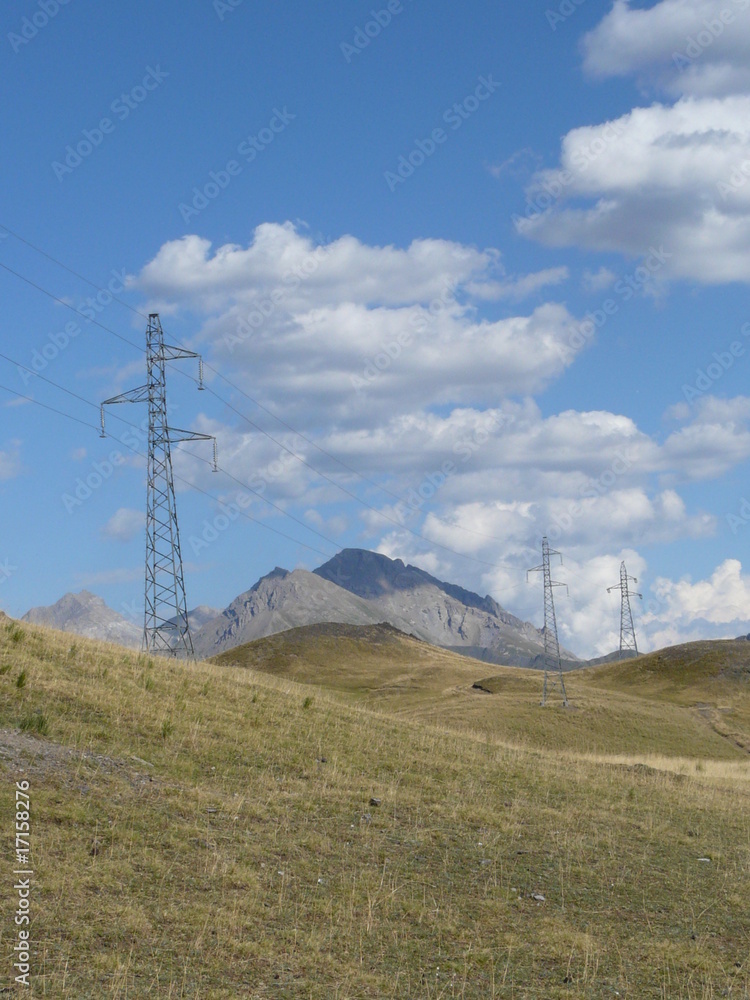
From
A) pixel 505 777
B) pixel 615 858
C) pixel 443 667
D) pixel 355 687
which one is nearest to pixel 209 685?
pixel 505 777

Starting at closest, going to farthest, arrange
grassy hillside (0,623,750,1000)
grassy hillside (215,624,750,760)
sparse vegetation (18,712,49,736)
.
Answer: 1. grassy hillside (0,623,750,1000)
2. sparse vegetation (18,712,49,736)
3. grassy hillside (215,624,750,760)

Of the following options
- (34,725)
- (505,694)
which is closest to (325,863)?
(34,725)

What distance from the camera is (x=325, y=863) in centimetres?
1421

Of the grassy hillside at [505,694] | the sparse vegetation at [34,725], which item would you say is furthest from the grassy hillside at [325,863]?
the grassy hillside at [505,694]

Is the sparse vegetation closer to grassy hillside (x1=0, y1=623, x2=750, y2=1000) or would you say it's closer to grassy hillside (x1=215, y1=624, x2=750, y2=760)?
grassy hillside (x1=0, y1=623, x2=750, y2=1000)

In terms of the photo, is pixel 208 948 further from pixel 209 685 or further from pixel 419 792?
pixel 209 685

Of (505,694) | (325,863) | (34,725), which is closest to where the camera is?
(325,863)

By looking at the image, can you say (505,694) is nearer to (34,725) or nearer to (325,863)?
(34,725)

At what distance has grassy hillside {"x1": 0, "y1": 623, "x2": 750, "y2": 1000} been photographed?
1030 cm

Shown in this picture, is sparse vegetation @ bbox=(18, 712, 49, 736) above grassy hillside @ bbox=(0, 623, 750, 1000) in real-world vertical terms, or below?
above

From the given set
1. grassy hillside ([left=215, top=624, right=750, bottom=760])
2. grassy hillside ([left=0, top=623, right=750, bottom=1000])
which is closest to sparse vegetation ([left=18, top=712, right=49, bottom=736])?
grassy hillside ([left=0, top=623, right=750, bottom=1000])

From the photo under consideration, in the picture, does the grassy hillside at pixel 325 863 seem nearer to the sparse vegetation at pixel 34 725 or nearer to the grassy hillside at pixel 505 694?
the sparse vegetation at pixel 34 725

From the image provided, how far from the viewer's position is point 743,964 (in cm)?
1173

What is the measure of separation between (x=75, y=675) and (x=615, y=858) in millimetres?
14384
